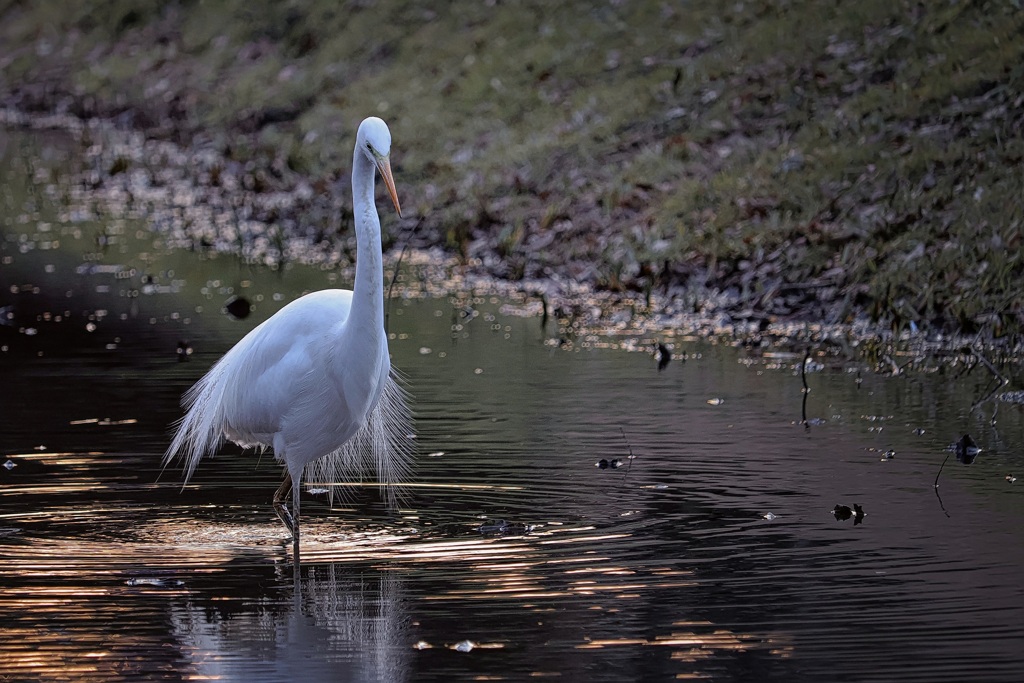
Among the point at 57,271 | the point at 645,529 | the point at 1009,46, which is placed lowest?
the point at 645,529

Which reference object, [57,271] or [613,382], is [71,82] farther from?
[613,382]

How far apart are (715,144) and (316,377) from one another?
32.4 ft

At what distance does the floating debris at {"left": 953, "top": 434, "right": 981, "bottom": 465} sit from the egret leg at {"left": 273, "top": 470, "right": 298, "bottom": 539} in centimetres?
338

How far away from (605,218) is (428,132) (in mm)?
6410

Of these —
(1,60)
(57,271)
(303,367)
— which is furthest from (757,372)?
(1,60)

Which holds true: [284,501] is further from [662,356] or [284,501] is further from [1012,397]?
[1012,397]

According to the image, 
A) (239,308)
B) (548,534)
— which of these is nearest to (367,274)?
(548,534)

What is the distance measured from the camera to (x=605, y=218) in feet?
53.4

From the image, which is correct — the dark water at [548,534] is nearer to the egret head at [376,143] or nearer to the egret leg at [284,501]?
the egret leg at [284,501]

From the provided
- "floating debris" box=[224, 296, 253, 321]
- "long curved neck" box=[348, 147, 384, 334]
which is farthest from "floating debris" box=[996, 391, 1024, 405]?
"floating debris" box=[224, 296, 253, 321]

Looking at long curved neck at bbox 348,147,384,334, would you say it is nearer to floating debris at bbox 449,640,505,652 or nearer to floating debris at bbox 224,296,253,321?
floating debris at bbox 449,640,505,652

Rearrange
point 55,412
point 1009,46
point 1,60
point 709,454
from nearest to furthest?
Result: point 709,454 < point 55,412 < point 1009,46 < point 1,60

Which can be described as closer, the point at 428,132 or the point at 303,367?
the point at 303,367

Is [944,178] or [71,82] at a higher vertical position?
[71,82]
